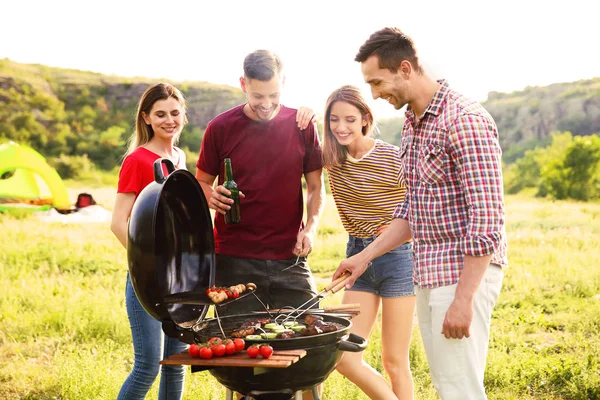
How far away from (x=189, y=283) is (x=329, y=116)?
138cm

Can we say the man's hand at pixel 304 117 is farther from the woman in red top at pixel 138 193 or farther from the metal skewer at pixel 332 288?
the metal skewer at pixel 332 288

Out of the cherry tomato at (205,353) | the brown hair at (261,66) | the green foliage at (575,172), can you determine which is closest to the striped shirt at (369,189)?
the brown hair at (261,66)

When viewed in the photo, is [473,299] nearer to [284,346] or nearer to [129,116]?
[284,346]

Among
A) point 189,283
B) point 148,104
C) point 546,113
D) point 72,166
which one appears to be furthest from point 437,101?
point 546,113

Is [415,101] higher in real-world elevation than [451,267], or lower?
higher

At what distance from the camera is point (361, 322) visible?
3.90 m

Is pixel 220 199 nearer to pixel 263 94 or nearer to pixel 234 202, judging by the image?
pixel 234 202

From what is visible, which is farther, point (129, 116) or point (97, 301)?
point (129, 116)

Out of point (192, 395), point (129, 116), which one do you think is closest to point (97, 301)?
point (192, 395)

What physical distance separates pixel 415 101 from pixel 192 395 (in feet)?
10.3

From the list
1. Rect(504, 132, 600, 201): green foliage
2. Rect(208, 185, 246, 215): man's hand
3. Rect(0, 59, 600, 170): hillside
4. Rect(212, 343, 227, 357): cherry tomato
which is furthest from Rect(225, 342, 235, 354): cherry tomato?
Rect(0, 59, 600, 170): hillside

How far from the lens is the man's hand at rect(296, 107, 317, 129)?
12.4ft

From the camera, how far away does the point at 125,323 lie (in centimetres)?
680

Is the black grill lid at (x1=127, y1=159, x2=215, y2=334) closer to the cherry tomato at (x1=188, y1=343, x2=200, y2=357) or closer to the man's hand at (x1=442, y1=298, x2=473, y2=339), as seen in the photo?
the cherry tomato at (x1=188, y1=343, x2=200, y2=357)
